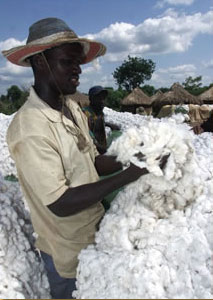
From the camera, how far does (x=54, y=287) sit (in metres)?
1.41

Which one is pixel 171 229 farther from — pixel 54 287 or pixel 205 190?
pixel 54 287

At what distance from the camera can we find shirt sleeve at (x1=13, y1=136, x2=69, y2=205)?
1051 mm

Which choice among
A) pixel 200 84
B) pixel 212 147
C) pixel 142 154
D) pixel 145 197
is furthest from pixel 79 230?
pixel 200 84

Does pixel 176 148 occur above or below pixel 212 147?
above

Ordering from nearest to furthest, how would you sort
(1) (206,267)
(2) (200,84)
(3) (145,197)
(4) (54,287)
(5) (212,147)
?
(1) (206,267), (3) (145,197), (4) (54,287), (5) (212,147), (2) (200,84)

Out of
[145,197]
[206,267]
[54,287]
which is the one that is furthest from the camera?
[54,287]

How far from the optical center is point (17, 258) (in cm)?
132

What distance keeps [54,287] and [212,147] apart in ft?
3.10

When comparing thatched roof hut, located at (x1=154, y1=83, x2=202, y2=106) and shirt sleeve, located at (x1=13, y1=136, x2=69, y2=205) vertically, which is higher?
shirt sleeve, located at (x1=13, y1=136, x2=69, y2=205)

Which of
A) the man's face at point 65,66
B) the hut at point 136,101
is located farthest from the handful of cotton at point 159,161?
the hut at point 136,101

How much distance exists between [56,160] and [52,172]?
0.05m

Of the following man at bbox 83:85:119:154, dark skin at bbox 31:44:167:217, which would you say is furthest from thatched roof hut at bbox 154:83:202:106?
dark skin at bbox 31:44:167:217

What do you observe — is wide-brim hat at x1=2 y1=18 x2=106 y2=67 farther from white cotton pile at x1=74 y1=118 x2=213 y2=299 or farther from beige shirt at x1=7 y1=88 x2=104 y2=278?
white cotton pile at x1=74 y1=118 x2=213 y2=299

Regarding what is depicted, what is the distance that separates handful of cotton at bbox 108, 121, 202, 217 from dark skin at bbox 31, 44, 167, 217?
4 cm
